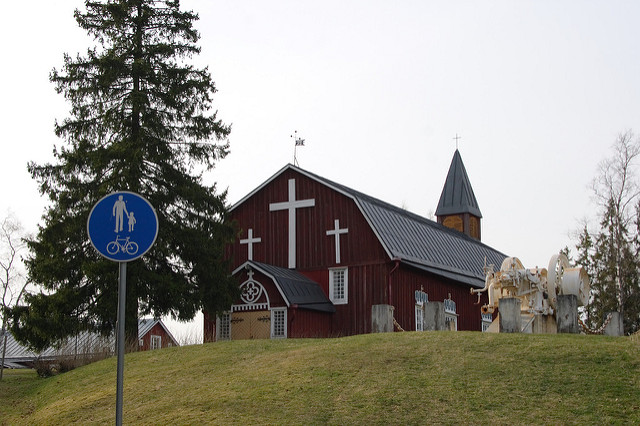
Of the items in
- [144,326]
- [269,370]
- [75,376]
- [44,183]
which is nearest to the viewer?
[269,370]

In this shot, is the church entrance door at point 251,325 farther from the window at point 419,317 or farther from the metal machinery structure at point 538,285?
the metal machinery structure at point 538,285

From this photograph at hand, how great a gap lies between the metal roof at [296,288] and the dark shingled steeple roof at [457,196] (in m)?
23.9

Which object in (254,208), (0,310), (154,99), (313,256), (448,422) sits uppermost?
(154,99)

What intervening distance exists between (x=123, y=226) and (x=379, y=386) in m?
5.62

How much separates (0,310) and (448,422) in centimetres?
1829

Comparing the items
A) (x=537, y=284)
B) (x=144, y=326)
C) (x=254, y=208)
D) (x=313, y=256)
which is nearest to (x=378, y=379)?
(x=537, y=284)

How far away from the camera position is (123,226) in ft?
32.4

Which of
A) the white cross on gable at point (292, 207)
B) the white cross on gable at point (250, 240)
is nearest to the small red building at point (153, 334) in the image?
the white cross on gable at point (250, 240)

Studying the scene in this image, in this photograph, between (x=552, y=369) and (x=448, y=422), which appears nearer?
(x=448, y=422)

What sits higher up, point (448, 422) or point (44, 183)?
point (44, 183)

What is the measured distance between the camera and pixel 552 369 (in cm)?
1401

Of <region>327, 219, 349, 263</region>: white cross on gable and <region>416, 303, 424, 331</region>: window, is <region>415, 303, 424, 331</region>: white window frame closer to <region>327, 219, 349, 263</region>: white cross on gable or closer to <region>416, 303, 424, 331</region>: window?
<region>416, 303, 424, 331</region>: window

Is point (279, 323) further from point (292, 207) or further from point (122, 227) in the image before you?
point (122, 227)

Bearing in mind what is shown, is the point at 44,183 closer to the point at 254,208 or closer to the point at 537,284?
A: the point at 254,208
